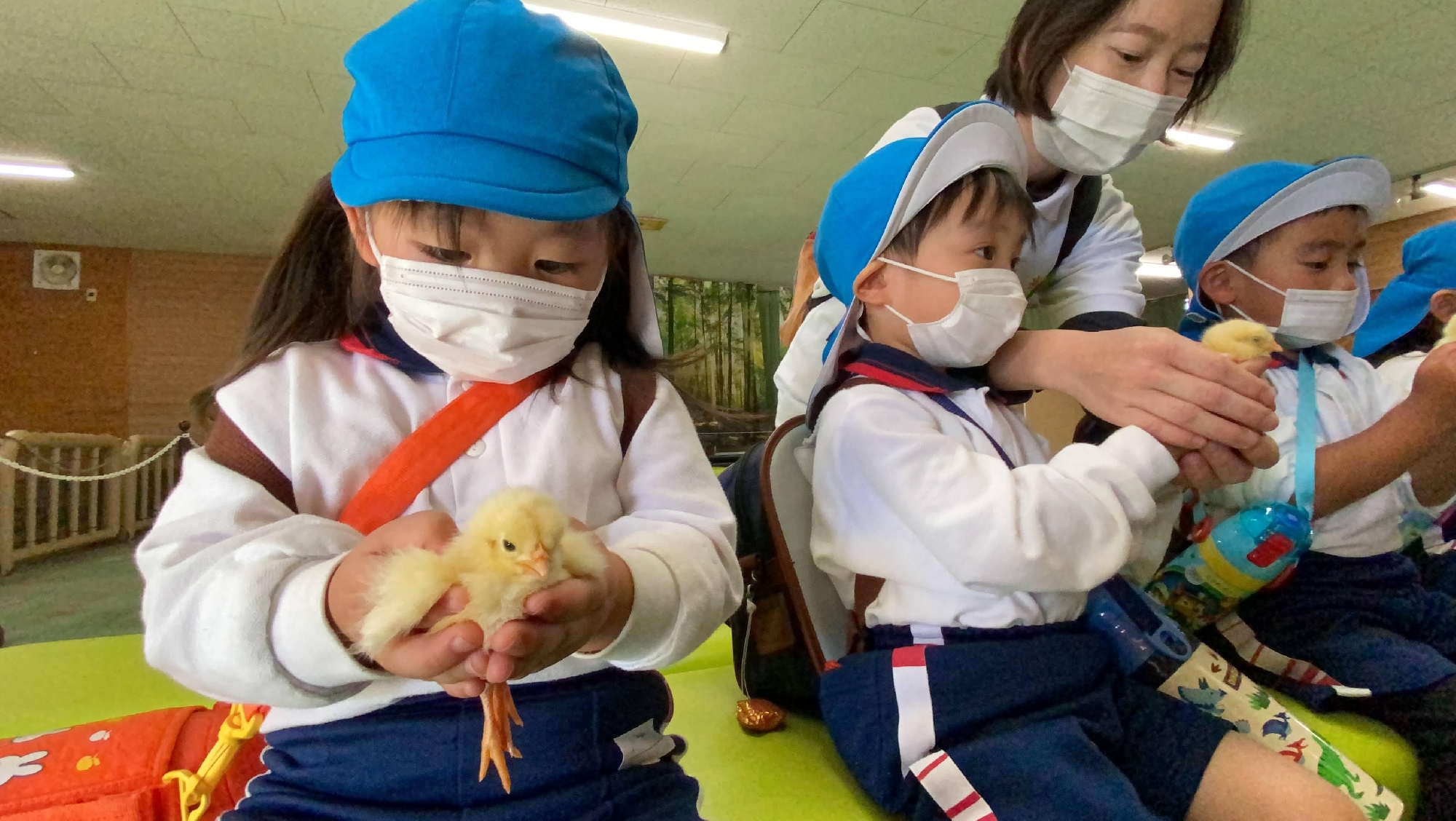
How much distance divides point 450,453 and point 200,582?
0.28m

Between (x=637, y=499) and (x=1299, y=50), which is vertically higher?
(x=1299, y=50)

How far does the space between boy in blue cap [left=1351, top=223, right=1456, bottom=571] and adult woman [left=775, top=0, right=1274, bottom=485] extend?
0.98m

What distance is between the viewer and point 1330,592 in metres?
1.48

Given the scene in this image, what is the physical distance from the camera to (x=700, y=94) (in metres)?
5.22

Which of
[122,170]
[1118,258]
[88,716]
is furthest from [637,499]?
[122,170]

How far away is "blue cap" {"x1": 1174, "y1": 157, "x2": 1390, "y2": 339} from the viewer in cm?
160

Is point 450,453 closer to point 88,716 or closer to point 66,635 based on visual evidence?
point 88,716

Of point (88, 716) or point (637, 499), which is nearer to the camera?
point (637, 499)

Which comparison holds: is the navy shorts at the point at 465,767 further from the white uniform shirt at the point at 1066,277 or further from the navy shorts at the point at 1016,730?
the white uniform shirt at the point at 1066,277

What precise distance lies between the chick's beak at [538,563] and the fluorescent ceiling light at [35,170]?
818 cm

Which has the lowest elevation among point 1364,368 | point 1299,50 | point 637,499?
point 637,499

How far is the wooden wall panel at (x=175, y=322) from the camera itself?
8.85 meters

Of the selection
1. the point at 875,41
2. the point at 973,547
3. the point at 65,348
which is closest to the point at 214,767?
the point at 973,547

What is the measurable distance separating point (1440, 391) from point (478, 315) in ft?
5.77
